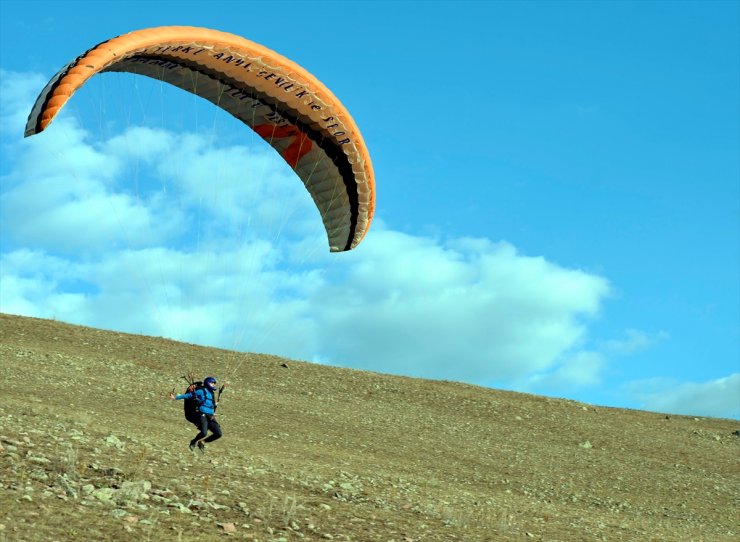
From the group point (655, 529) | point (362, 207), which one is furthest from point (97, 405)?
point (655, 529)

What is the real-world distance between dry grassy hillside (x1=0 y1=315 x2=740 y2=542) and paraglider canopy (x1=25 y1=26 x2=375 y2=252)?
5.88 meters

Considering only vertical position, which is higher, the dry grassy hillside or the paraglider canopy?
the paraglider canopy

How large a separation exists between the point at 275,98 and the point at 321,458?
9219 mm

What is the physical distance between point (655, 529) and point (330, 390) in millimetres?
19534

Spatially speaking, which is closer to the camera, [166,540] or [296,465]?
[166,540]

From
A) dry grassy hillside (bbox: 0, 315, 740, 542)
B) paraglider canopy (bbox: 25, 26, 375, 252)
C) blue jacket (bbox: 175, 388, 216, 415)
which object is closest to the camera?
dry grassy hillside (bbox: 0, 315, 740, 542)

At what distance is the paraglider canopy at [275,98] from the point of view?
1636 cm

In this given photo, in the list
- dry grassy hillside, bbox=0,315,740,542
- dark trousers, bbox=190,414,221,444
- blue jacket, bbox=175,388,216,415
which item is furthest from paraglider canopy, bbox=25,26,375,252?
dry grassy hillside, bbox=0,315,740,542

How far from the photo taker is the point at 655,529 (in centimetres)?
1970

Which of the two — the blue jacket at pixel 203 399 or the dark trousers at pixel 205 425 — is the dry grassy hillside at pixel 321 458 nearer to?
the dark trousers at pixel 205 425

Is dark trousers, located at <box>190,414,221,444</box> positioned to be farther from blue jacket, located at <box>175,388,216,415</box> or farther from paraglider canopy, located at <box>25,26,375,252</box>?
paraglider canopy, located at <box>25,26,375,252</box>

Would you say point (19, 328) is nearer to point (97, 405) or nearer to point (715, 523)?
point (97, 405)

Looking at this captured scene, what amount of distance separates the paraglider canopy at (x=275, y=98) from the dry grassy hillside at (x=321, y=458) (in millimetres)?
5875

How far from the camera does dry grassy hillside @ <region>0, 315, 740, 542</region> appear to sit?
1232cm
